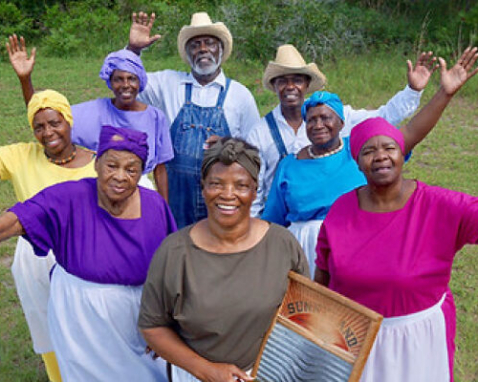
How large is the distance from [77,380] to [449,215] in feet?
6.47

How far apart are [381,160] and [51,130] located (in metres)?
1.87

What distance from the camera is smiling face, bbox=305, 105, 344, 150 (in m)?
3.42

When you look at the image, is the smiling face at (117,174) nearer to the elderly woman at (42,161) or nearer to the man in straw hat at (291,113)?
the elderly woman at (42,161)

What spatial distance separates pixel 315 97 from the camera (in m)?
3.42

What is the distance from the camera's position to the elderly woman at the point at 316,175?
3.36m

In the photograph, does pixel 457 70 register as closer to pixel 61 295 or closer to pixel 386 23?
pixel 61 295

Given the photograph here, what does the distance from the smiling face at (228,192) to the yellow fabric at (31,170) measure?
1254 millimetres

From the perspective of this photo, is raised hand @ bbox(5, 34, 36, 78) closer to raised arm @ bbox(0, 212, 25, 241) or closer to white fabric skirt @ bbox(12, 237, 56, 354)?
white fabric skirt @ bbox(12, 237, 56, 354)

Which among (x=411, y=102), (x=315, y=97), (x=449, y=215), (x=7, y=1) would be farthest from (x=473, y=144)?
(x=7, y=1)

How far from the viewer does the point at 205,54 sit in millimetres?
4445

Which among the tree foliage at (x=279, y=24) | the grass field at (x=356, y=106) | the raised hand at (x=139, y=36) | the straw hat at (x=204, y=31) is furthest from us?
the tree foliage at (x=279, y=24)

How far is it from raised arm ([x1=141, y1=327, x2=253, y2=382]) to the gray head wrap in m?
0.68

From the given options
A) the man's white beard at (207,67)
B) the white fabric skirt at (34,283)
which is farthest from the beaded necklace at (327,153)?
the white fabric skirt at (34,283)

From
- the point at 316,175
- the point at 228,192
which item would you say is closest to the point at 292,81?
the point at 316,175
